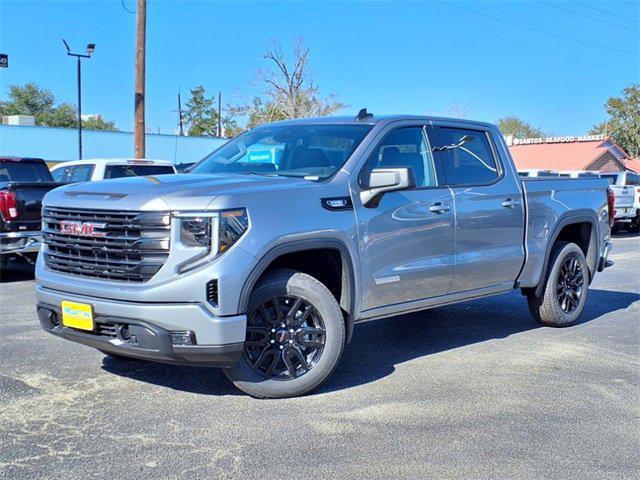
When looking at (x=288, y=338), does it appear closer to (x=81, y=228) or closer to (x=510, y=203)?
(x=81, y=228)

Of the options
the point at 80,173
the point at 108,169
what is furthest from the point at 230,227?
the point at 80,173

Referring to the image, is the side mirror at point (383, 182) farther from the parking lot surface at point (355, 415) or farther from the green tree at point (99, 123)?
the green tree at point (99, 123)

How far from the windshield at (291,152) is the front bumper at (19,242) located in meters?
4.47

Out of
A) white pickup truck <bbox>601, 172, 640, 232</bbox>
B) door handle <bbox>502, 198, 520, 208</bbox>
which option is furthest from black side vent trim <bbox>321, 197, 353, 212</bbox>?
white pickup truck <bbox>601, 172, 640, 232</bbox>

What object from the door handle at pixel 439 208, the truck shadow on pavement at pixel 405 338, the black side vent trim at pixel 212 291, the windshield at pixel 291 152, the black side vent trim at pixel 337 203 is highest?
the windshield at pixel 291 152

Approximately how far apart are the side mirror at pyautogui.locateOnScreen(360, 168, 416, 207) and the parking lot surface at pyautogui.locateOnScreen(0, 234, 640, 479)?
136 centimetres

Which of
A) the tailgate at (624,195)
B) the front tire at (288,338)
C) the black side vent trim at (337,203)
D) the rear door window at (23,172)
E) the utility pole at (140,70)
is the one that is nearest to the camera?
the front tire at (288,338)

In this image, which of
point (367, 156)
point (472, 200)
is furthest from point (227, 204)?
point (472, 200)

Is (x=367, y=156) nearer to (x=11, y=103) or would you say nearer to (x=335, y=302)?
(x=335, y=302)

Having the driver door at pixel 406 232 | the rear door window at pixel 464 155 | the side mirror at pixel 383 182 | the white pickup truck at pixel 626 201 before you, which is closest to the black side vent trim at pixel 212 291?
the driver door at pixel 406 232

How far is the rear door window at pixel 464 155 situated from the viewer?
586 centimetres

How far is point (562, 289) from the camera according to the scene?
7168mm

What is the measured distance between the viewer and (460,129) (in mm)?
6238

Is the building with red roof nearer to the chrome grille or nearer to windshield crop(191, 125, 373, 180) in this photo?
windshield crop(191, 125, 373, 180)
